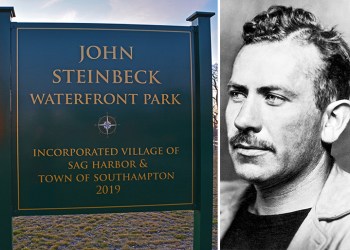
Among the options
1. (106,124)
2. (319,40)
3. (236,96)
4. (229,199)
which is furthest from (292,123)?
(106,124)

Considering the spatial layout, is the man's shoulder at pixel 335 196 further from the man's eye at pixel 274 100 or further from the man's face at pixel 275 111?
the man's eye at pixel 274 100

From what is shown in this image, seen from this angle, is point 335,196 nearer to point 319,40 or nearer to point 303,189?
point 303,189

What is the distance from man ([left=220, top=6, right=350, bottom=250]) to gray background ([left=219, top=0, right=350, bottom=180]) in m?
0.06

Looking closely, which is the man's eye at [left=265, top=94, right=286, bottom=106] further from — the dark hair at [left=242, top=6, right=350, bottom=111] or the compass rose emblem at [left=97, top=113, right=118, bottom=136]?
the compass rose emblem at [left=97, top=113, right=118, bottom=136]

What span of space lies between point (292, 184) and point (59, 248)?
123 inches

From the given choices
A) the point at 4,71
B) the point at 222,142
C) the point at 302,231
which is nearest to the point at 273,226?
the point at 302,231

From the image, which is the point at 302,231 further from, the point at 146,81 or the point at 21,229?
the point at 21,229

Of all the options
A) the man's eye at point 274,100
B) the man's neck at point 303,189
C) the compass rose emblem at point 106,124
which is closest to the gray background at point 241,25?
the man's neck at point 303,189

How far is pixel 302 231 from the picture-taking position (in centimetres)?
409

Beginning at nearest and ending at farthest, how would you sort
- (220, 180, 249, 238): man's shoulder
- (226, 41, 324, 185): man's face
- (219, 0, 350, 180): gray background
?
(226, 41, 324, 185): man's face
(219, 0, 350, 180): gray background
(220, 180, 249, 238): man's shoulder

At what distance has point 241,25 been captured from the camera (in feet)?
13.7

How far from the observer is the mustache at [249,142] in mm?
4023

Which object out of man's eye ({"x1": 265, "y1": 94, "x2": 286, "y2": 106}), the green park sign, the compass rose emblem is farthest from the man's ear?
the compass rose emblem

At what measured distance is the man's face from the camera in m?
3.96
